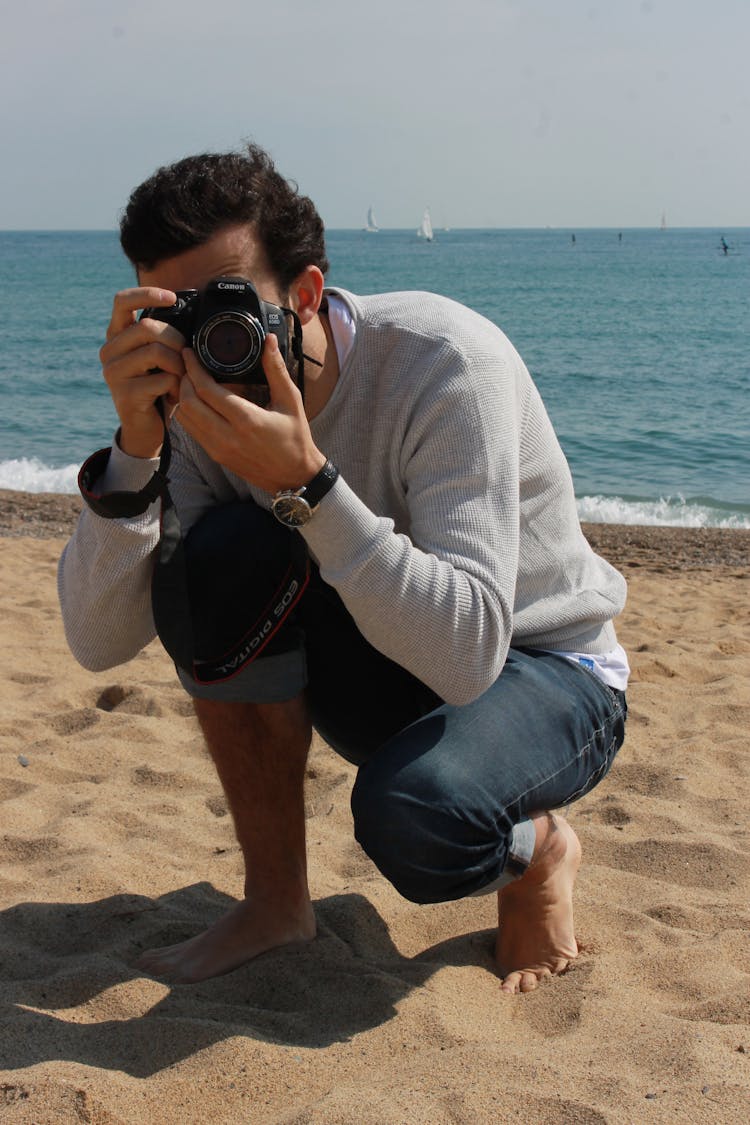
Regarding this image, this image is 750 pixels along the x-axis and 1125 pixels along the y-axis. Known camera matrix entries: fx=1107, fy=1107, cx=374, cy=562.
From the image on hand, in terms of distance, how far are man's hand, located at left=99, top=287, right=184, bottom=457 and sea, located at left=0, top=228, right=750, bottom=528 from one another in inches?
202

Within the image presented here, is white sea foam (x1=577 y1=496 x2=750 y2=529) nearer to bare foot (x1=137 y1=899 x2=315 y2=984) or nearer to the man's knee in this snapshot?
bare foot (x1=137 y1=899 x2=315 y2=984)

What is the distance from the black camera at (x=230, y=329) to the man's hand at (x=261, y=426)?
2 centimetres

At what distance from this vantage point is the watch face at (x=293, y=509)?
5.21ft

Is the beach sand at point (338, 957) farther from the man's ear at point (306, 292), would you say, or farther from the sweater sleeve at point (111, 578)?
the man's ear at point (306, 292)

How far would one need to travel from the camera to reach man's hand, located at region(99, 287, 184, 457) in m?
1.64

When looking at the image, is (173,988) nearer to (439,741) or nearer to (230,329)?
(439,741)

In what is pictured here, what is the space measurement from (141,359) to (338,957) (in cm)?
106

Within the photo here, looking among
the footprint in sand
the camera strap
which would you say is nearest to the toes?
the camera strap

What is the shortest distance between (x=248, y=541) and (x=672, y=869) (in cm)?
110

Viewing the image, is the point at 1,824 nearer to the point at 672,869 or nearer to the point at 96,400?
the point at 672,869

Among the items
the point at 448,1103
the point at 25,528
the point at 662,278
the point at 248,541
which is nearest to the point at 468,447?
the point at 248,541

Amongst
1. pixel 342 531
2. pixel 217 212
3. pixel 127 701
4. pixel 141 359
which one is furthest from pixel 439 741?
pixel 127 701

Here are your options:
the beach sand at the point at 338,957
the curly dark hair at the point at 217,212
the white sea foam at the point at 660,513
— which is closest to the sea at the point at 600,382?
the white sea foam at the point at 660,513

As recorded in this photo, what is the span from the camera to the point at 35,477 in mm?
8570
